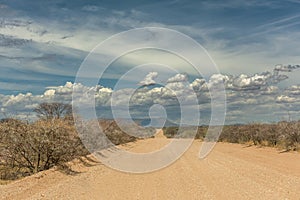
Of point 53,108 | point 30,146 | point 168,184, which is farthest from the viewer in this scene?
point 53,108

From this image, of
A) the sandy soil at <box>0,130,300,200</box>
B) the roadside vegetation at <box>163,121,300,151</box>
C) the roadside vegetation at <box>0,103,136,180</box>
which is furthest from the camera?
the roadside vegetation at <box>163,121,300,151</box>

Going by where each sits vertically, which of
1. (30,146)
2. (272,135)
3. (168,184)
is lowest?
(168,184)

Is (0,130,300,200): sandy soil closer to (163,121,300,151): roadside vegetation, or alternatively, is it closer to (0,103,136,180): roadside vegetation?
(0,103,136,180): roadside vegetation

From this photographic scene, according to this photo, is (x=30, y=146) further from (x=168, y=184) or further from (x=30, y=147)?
(x=168, y=184)

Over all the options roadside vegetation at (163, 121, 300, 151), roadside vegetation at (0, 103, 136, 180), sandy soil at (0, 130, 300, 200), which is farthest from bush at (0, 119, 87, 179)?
roadside vegetation at (163, 121, 300, 151)

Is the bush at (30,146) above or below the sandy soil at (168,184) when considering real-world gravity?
above

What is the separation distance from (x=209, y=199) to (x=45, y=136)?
9.57m

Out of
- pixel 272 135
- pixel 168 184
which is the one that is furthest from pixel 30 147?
pixel 272 135

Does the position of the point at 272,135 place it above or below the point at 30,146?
below

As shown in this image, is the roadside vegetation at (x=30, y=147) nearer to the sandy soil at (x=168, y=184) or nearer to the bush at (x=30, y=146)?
the bush at (x=30, y=146)

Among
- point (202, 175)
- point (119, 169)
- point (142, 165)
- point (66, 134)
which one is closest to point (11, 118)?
point (66, 134)

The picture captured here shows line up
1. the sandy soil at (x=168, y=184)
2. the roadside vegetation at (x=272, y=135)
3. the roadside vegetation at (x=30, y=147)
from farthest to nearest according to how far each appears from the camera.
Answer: the roadside vegetation at (x=272, y=135), the roadside vegetation at (x=30, y=147), the sandy soil at (x=168, y=184)

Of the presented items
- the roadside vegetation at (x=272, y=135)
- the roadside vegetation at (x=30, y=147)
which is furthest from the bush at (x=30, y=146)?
the roadside vegetation at (x=272, y=135)

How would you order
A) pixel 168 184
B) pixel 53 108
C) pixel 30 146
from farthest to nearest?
pixel 53 108 → pixel 30 146 → pixel 168 184
